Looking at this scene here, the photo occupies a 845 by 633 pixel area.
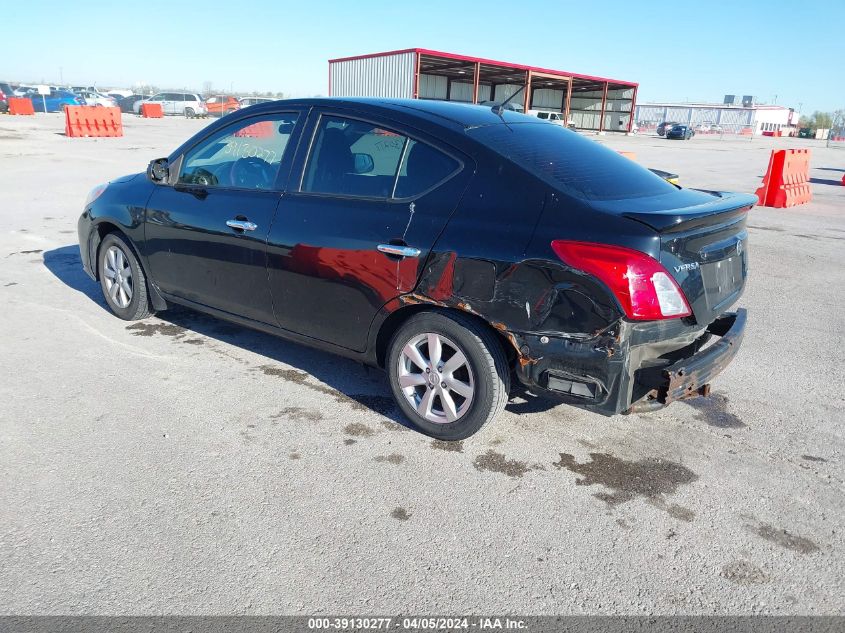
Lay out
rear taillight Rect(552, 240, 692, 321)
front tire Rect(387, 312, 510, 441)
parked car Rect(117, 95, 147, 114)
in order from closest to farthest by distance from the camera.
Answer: rear taillight Rect(552, 240, 692, 321)
front tire Rect(387, 312, 510, 441)
parked car Rect(117, 95, 147, 114)

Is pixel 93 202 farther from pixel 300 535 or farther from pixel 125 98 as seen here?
pixel 125 98

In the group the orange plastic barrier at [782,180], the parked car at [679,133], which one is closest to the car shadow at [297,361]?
the orange plastic barrier at [782,180]

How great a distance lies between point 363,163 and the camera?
3.81m

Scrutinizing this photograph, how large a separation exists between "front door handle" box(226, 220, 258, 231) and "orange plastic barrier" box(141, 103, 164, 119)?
4166 cm

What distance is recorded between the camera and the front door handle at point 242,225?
162 inches

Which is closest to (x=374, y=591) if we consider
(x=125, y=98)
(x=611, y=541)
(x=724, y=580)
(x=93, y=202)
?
(x=611, y=541)

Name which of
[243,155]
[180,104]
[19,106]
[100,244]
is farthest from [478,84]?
[243,155]

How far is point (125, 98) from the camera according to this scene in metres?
45.9

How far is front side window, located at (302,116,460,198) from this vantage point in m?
3.51

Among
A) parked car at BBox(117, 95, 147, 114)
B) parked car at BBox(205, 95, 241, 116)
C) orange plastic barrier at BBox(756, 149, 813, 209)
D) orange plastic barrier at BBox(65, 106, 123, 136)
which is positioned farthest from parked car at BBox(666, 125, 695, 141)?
orange plastic barrier at BBox(65, 106, 123, 136)

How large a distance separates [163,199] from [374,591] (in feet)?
10.9

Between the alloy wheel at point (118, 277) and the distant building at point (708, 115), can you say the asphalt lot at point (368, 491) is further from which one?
the distant building at point (708, 115)

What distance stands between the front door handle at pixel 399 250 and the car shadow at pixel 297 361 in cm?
99

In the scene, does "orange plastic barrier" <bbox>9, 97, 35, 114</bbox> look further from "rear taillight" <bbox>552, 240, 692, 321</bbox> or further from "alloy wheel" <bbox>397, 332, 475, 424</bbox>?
"rear taillight" <bbox>552, 240, 692, 321</bbox>
